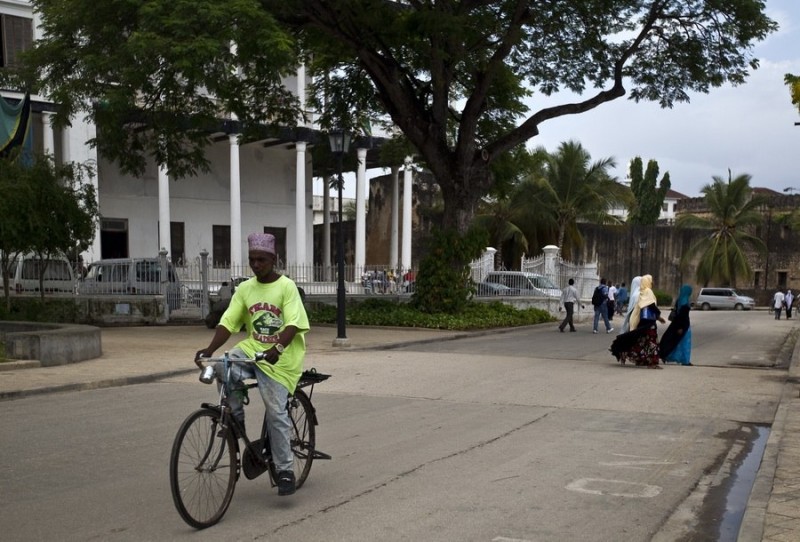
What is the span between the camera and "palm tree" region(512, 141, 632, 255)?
44.4 metres

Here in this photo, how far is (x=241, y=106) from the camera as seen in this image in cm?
2231

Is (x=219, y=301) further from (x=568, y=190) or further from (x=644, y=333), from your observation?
(x=568, y=190)

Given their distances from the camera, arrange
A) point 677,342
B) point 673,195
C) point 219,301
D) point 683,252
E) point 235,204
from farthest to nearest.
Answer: point 673,195
point 683,252
point 235,204
point 219,301
point 677,342

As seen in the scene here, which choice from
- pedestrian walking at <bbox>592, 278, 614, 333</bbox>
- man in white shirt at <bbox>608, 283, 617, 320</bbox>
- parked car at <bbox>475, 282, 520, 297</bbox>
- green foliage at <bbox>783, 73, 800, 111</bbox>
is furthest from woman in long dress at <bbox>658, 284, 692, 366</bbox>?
parked car at <bbox>475, 282, 520, 297</bbox>

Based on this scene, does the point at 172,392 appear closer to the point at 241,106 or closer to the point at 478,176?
the point at 241,106

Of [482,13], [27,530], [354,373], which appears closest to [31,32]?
[482,13]

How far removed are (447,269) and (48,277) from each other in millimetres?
11985

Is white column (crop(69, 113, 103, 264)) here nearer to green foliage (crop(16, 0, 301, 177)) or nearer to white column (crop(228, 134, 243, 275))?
white column (crop(228, 134, 243, 275))

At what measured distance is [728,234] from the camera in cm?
5353

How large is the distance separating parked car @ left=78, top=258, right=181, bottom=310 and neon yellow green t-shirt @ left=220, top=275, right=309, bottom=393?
19.6 metres

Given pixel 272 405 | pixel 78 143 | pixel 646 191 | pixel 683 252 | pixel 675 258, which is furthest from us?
pixel 646 191

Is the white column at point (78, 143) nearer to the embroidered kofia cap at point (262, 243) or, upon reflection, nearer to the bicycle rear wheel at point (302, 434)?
the bicycle rear wheel at point (302, 434)

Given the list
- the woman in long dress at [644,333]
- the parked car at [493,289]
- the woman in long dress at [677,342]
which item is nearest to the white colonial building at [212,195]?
the parked car at [493,289]

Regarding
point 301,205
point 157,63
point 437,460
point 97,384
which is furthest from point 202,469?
point 301,205
